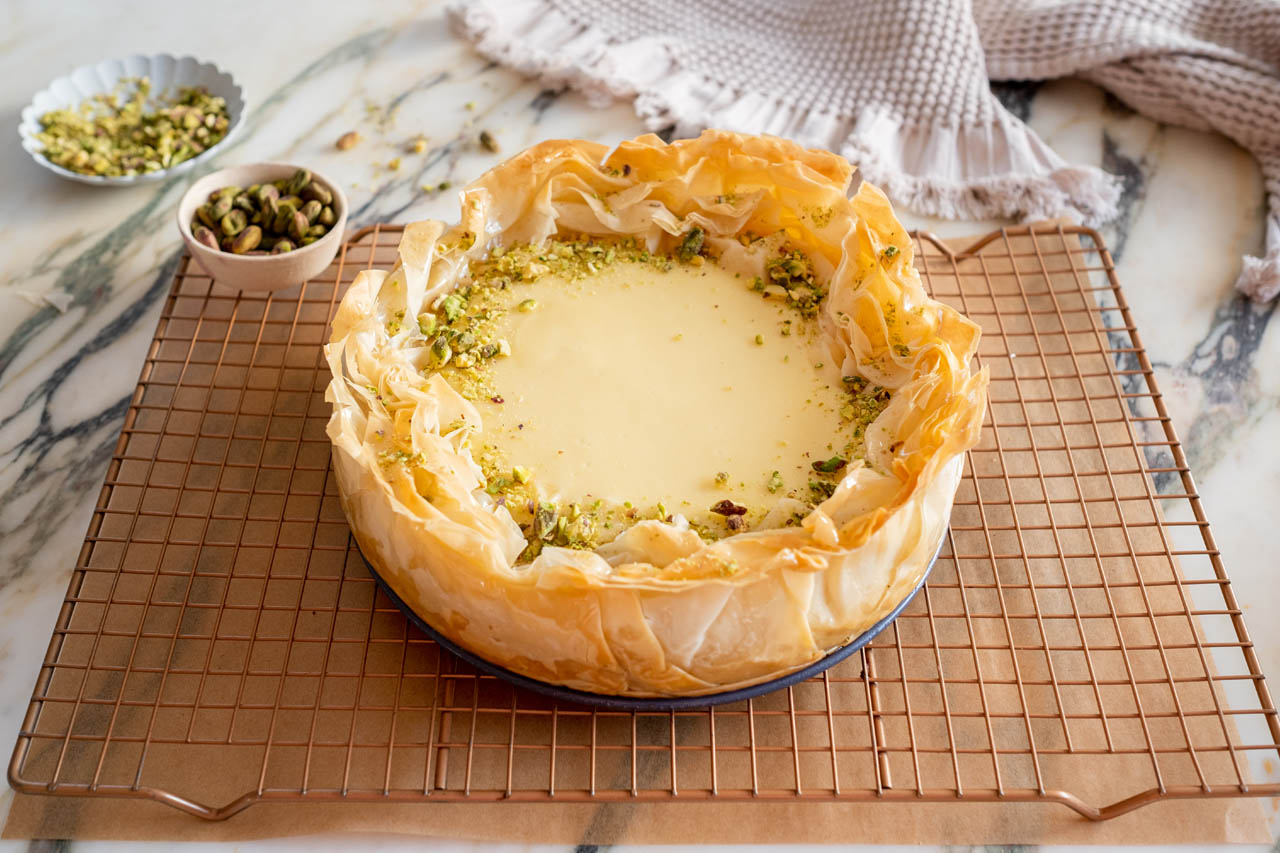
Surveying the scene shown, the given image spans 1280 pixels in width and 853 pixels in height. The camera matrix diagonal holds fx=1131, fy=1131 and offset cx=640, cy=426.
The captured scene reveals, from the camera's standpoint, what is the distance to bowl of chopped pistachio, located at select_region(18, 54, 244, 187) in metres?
2.50

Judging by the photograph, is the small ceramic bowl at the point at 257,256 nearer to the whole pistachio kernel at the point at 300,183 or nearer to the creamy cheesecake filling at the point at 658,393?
the whole pistachio kernel at the point at 300,183

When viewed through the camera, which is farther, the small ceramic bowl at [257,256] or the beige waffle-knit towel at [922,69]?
the beige waffle-knit towel at [922,69]

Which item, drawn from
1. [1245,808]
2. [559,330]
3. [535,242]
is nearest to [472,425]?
[559,330]

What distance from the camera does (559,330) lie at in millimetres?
1947

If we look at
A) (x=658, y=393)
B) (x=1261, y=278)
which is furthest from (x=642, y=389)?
(x=1261, y=278)

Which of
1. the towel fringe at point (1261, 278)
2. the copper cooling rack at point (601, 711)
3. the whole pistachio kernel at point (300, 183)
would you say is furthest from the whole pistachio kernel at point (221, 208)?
the towel fringe at point (1261, 278)

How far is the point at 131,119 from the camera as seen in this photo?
2602 mm

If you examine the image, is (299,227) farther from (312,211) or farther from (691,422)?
(691,422)

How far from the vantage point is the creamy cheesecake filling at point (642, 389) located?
5.61ft

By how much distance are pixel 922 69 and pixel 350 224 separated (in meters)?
1.37

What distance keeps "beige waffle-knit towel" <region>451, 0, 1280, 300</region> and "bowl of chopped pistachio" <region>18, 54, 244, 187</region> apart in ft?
2.25

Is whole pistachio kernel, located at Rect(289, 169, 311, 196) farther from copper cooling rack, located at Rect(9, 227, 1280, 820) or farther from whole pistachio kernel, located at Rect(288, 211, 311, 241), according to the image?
Result: copper cooling rack, located at Rect(9, 227, 1280, 820)

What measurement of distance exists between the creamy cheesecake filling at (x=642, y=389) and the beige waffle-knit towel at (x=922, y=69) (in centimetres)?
75

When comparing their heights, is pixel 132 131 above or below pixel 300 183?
below
